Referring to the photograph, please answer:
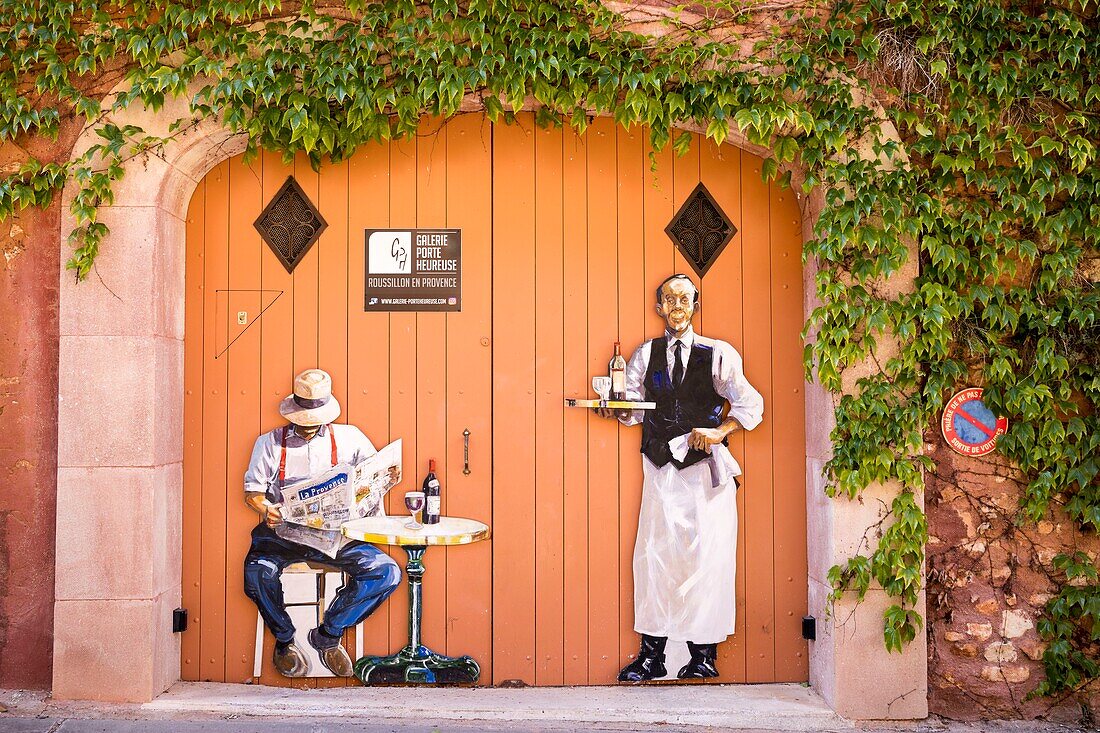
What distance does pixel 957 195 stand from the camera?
3365 mm

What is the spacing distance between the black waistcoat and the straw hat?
4.89 feet

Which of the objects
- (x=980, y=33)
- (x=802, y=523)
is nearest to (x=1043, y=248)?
(x=980, y=33)

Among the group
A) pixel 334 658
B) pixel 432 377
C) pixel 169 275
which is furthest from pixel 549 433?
pixel 169 275

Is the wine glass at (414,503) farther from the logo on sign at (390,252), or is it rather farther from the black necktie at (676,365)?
the black necktie at (676,365)

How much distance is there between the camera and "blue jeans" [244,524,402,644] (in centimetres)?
357

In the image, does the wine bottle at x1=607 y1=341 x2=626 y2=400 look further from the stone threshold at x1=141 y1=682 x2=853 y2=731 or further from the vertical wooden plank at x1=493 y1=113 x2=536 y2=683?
the stone threshold at x1=141 y1=682 x2=853 y2=731

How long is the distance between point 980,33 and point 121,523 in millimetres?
4230

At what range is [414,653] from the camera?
3562mm

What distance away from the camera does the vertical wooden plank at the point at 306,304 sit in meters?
3.62

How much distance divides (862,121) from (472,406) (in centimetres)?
213

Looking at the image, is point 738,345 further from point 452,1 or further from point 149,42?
Result: point 149,42

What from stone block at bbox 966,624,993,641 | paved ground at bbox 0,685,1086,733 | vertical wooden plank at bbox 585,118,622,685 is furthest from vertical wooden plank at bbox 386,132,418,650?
stone block at bbox 966,624,993,641

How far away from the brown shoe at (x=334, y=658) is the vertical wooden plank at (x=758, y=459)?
186 cm

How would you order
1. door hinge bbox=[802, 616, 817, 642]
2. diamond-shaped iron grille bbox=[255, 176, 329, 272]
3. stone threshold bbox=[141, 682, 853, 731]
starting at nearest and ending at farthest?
stone threshold bbox=[141, 682, 853, 731] → door hinge bbox=[802, 616, 817, 642] → diamond-shaped iron grille bbox=[255, 176, 329, 272]
